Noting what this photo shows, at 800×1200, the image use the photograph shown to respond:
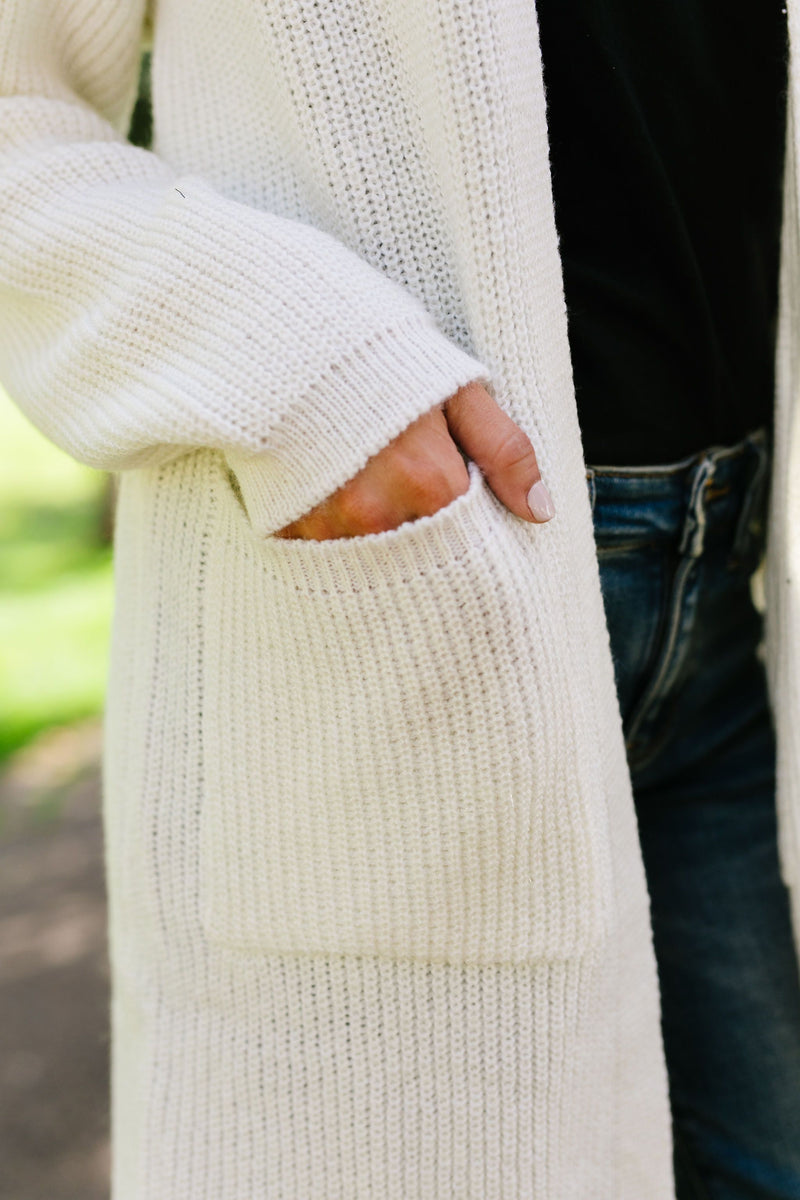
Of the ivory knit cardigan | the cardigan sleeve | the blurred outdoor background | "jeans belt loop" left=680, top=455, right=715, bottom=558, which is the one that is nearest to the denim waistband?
"jeans belt loop" left=680, top=455, right=715, bottom=558

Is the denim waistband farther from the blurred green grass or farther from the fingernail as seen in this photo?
the blurred green grass

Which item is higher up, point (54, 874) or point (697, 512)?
point (697, 512)

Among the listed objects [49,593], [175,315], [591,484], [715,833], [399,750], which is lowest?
[49,593]

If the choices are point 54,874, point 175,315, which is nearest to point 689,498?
point 175,315

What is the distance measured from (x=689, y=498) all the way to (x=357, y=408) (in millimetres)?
502

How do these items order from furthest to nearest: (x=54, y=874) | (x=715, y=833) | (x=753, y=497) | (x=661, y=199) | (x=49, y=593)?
1. (x=49, y=593)
2. (x=54, y=874)
3. (x=715, y=833)
4. (x=753, y=497)
5. (x=661, y=199)

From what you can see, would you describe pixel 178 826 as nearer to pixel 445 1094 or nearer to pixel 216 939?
pixel 216 939

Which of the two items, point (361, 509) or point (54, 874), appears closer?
point (361, 509)

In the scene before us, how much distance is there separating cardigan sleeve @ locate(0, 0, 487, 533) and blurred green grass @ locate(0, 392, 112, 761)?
1.49 meters

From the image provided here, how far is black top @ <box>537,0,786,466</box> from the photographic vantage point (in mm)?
1082

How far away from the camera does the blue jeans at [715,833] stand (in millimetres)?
1314

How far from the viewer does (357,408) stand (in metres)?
0.92

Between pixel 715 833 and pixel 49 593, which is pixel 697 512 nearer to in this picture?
pixel 715 833

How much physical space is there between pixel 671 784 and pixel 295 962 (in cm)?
63
